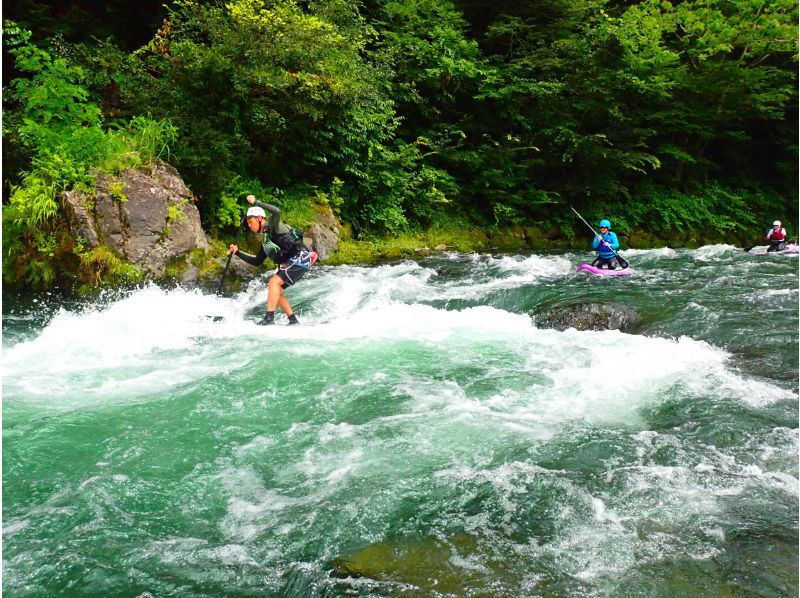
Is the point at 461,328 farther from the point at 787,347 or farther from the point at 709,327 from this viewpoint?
the point at 787,347

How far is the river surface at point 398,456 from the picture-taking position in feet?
9.61

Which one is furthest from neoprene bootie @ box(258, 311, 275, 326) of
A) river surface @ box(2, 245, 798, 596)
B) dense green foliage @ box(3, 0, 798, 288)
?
dense green foliage @ box(3, 0, 798, 288)

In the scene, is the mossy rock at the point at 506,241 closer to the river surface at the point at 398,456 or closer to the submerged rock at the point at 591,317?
the submerged rock at the point at 591,317

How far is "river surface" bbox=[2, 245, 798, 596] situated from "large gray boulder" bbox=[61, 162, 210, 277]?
138 centimetres

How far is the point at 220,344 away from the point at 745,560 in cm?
555

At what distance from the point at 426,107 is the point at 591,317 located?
1015 centimetres

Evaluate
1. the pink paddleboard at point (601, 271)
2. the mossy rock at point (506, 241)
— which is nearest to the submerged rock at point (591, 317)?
the pink paddleboard at point (601, 271)

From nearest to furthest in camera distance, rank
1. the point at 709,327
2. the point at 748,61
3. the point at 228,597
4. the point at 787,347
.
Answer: the point at 228,597 → the point at 787,347 → the point at 709,327 → the point at 748,61

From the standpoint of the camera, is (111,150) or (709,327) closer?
(709,327)

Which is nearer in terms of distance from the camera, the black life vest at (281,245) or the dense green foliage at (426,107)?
the black life vest at (281,245)

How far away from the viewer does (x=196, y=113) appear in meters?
10.8

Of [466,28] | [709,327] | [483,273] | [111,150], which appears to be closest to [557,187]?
[466,28]

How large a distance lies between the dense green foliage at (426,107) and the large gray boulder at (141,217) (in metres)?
0.39

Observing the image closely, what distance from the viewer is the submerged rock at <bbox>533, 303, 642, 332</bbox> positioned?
757 cm
